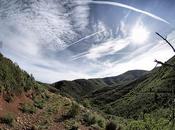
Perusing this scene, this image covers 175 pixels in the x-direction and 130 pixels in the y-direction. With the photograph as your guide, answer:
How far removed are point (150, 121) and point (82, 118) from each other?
13754mm

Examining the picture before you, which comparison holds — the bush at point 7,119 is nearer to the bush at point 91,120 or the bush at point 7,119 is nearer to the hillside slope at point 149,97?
the hillside slope at point 149,97

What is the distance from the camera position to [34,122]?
1050 inches

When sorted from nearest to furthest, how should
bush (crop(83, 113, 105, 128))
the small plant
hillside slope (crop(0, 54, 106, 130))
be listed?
hillside slope (crop(0, 54, 106, 130))
bush (crop(83, 113, 105, 128))
the small plant

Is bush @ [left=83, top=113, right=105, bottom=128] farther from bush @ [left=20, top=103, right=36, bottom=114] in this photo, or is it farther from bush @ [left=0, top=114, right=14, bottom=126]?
bush @ [left=0, top=114, right=14, bottom=126]

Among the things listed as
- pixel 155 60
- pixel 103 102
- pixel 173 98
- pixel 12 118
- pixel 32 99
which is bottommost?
pixel 173 98

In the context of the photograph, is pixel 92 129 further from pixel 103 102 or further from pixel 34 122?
pixel 103 102

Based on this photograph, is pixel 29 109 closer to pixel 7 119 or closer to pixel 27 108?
pixel 27 108

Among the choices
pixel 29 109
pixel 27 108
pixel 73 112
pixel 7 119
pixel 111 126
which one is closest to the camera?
pixel 7 119

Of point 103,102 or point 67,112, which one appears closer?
point 67,112

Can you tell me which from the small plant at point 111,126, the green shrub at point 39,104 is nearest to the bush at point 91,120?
the small plant at point 111,126

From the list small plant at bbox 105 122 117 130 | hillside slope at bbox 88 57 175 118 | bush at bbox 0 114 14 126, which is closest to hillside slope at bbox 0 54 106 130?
bush at bbox 0 114 14 126

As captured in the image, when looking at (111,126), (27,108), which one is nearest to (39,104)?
(27,108)

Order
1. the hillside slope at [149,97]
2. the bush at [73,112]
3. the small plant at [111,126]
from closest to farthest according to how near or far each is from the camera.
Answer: the hillside slope at [149,97], the bush at [73,112], the small plant at [111,126]

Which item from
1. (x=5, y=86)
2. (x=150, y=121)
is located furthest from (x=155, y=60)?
(x=5, y=86)
